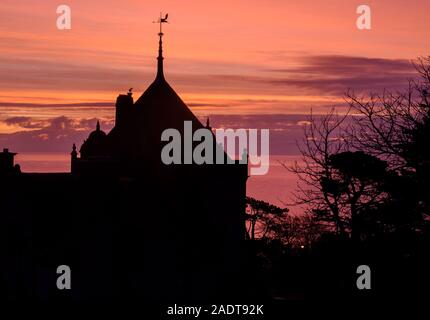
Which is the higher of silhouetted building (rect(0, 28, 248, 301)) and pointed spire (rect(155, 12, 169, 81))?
pointed spire (rect(155, 12, 169, 81))

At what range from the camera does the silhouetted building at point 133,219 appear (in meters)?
42.9

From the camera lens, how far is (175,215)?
158 feet

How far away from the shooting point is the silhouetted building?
4288 centimetres

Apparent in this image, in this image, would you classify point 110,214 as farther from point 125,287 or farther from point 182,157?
point 182,157

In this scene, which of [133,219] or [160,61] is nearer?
[133,219]

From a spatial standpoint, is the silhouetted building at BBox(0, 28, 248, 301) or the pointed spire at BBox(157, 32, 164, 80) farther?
the pointed spire at BBox(157, 32, 164, 80)

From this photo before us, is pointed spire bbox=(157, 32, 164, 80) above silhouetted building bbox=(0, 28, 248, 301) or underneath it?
above

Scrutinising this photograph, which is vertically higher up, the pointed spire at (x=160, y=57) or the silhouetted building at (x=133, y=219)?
A: the pointed spire at (x=160, y=57)

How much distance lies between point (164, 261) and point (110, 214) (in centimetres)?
380

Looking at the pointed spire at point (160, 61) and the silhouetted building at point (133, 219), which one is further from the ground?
the pointed spire at point (160, 61)

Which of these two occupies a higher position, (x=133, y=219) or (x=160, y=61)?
(x=160, y=61)

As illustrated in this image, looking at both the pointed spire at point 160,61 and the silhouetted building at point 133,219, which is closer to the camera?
the silhouetted building at point 133,219

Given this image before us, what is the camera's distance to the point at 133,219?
4634cm
